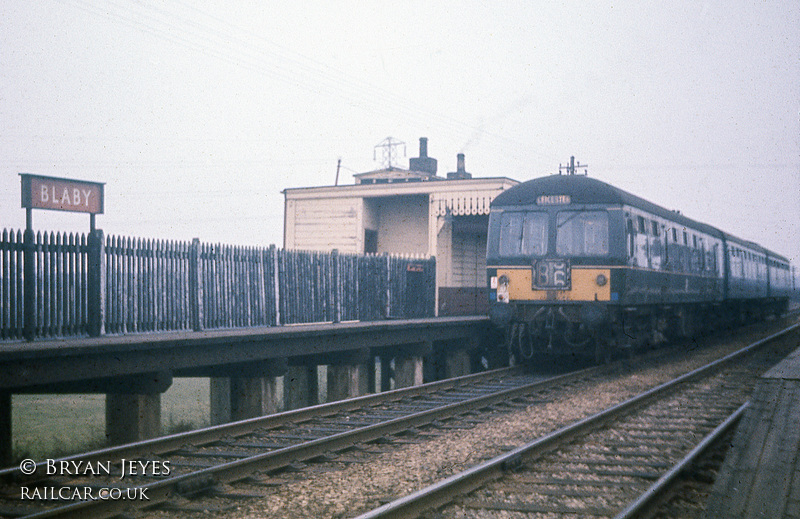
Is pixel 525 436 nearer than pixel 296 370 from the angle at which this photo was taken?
Yes

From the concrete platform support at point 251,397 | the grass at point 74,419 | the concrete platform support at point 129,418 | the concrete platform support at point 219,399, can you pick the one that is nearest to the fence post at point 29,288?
the concrete platform support at point 129,418

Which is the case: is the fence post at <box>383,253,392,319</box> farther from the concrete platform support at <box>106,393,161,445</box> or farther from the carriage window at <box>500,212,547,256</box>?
the concrete platform support at <box>106,393,161,445</box>

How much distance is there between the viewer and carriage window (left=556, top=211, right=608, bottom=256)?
14.1m

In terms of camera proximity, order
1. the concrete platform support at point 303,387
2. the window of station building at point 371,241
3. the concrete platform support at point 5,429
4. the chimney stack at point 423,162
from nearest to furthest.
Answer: the concrete platform support at point 5,429 < the concrete platform support at point 303,387 < the window of station building at point 371,241 < the chimney stack at point 423,162

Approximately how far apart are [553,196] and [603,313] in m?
2.46

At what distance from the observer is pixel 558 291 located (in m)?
14.4

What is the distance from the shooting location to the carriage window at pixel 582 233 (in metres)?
14.1

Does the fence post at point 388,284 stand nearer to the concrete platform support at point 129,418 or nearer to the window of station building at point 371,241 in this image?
the window of station building at point 371,241

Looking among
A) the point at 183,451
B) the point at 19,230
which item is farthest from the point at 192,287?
the point at 183,451

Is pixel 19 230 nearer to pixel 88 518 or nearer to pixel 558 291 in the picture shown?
pixel 88 518

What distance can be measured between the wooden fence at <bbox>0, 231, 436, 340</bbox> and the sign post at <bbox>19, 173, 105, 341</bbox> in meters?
0.02

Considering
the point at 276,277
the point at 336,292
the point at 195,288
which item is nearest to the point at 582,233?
the point at 336,292

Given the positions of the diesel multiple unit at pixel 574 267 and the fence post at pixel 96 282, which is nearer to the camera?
the fence post at pixel 96 282

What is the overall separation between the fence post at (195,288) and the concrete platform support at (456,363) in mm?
6494
